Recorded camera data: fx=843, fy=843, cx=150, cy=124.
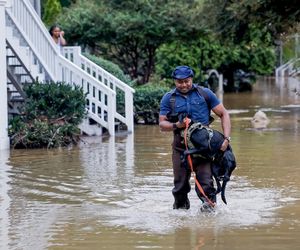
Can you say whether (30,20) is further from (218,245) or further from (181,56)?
(181,56)

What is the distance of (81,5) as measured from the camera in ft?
104

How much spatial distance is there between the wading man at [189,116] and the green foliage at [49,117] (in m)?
7.53

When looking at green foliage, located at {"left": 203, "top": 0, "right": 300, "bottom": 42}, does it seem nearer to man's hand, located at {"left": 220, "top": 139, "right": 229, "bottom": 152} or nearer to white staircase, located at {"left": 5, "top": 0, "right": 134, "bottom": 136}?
white staircase, located at {"left": 5, "top": 0, "right": 134, "bottom": 136}

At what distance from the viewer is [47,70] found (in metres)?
18.7

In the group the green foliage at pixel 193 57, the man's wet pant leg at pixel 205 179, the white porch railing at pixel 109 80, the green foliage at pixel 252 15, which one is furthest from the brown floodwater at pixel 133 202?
the green foliage at pixel 193 57

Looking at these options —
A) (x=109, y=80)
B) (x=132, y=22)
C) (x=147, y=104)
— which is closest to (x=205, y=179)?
(x=109, y=80)

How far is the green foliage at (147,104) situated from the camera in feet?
73.9

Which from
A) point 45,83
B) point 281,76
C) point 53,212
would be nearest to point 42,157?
point 45,83

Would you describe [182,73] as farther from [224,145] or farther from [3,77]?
[3,77]

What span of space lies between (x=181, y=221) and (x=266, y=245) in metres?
Result: 1.33

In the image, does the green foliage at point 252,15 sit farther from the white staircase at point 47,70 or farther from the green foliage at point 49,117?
the green foliage at point 49,117

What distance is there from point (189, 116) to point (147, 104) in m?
13.4

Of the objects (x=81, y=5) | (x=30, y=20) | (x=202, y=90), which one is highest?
(x=81, y=5)

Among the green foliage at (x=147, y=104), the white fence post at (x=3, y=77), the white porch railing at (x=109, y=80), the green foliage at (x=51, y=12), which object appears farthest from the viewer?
the green foliage at (x=51, y=12)
